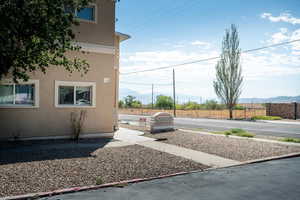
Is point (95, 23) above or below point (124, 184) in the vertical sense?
above

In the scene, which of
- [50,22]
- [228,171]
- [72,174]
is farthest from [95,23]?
[228,171]

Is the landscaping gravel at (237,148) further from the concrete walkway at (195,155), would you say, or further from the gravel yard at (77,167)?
the gravel yard at (77,167)

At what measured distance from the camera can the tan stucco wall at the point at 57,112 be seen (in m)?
10.8

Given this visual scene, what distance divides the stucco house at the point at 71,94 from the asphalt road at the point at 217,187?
22.6 ft

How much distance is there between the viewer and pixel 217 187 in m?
5.62

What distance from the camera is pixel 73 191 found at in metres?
5.33

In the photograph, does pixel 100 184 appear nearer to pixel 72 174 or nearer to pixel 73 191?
pixel 73 191

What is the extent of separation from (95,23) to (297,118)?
27335mm

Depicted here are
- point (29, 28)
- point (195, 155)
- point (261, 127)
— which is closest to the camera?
point (29, 28)

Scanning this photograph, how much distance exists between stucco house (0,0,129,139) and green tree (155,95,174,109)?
50.8 meters

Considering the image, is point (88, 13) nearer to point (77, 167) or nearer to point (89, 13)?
point (89, 13)

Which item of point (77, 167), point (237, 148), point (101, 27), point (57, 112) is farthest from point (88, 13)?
point (237, 148)

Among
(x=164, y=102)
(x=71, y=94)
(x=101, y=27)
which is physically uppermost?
(x=101, y=27)

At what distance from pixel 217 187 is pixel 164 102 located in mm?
59237
